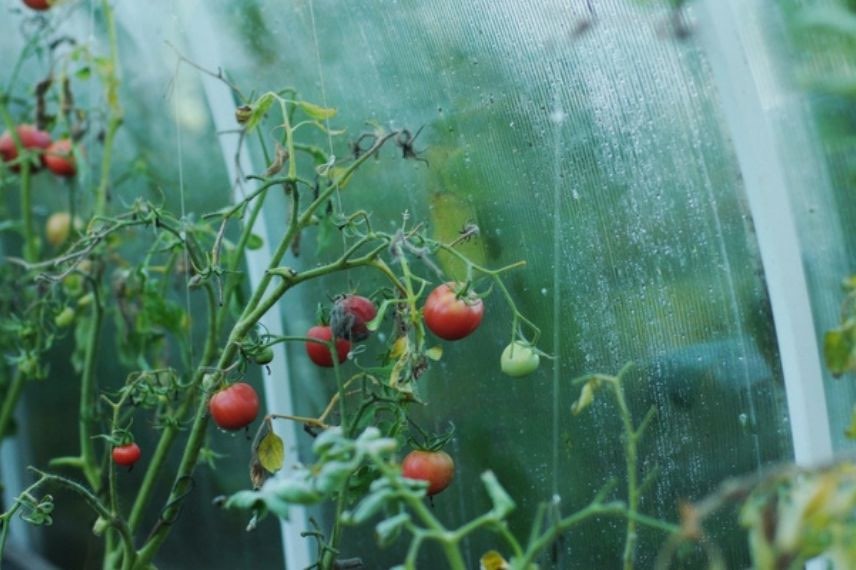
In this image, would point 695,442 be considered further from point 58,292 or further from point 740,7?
point 58,292

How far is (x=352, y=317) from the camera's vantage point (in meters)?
1.30

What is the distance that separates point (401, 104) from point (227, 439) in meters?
0.94

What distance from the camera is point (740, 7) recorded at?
1.18 metres

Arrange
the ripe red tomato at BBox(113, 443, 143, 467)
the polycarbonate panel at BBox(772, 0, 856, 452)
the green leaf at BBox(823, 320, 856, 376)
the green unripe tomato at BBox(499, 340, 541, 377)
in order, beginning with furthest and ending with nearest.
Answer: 1. the ripe red tomato at BBox(113, 443, 143, 467)
2. the green unripe tomato at BBox(499, 340, 541, 377)
3. the polycarbonate panel at BBox(772, 0, 856, 452)
4. the green leaf at BBox(823, 320, 856, 376)

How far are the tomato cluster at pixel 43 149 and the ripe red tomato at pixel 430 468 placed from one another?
118 cm

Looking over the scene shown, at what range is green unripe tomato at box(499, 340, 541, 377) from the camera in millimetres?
1217

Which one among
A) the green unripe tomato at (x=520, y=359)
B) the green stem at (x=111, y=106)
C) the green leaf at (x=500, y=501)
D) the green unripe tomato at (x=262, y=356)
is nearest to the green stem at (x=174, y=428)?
the green unripe tomato at (x=262, y=356)

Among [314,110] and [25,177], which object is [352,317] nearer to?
[314,110]

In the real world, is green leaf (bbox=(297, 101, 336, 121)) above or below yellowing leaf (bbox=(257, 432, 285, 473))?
above

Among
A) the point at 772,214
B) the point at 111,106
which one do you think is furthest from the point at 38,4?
the point at 772,214

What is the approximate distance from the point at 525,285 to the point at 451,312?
31 cm

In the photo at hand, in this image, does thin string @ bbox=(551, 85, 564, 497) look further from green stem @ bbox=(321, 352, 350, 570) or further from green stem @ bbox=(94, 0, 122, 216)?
green stem @ bbox=(94, 0, 122, 216)

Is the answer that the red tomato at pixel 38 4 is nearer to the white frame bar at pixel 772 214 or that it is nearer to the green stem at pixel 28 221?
the green stem at pixel 28 221

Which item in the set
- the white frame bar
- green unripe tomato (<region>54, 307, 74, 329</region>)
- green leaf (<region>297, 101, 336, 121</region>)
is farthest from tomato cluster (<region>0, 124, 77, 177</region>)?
the white frame bar
